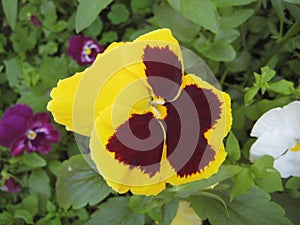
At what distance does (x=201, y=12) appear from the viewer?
1.19m

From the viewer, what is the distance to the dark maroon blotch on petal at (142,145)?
0.94m

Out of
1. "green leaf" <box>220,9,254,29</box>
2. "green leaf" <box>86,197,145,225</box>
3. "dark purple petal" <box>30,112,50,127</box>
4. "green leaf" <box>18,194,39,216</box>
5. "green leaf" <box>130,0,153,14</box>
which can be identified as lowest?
"green leaf" <box>18,194,39,216</box>

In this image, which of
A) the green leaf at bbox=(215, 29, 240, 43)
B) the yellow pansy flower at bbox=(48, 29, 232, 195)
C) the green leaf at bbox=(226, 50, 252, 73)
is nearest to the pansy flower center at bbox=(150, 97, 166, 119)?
the yellow pansy flower at bbox=(48, 29, 232, 195)

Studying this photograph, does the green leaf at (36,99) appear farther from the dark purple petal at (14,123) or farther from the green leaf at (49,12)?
the green leaf at (49,12)

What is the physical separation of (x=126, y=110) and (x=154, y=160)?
0.33ft

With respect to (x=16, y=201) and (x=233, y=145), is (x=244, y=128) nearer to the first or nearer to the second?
(x=233, y=145)

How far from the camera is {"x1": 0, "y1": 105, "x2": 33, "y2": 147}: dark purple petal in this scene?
1.57m

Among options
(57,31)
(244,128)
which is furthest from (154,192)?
(57,31)

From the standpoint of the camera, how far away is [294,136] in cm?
120

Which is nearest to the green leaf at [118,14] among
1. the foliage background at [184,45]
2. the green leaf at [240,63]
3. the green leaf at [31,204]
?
the foliage background at [184,45]

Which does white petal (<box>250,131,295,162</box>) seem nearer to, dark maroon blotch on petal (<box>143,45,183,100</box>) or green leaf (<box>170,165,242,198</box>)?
green leaf (<box>170,165,242,198</box>)

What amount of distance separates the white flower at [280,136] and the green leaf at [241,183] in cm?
7

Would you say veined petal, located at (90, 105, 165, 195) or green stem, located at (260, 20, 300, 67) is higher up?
veined petal, located at (90, 105, 165, 195)

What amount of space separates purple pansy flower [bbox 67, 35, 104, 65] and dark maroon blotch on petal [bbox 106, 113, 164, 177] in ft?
2.55
